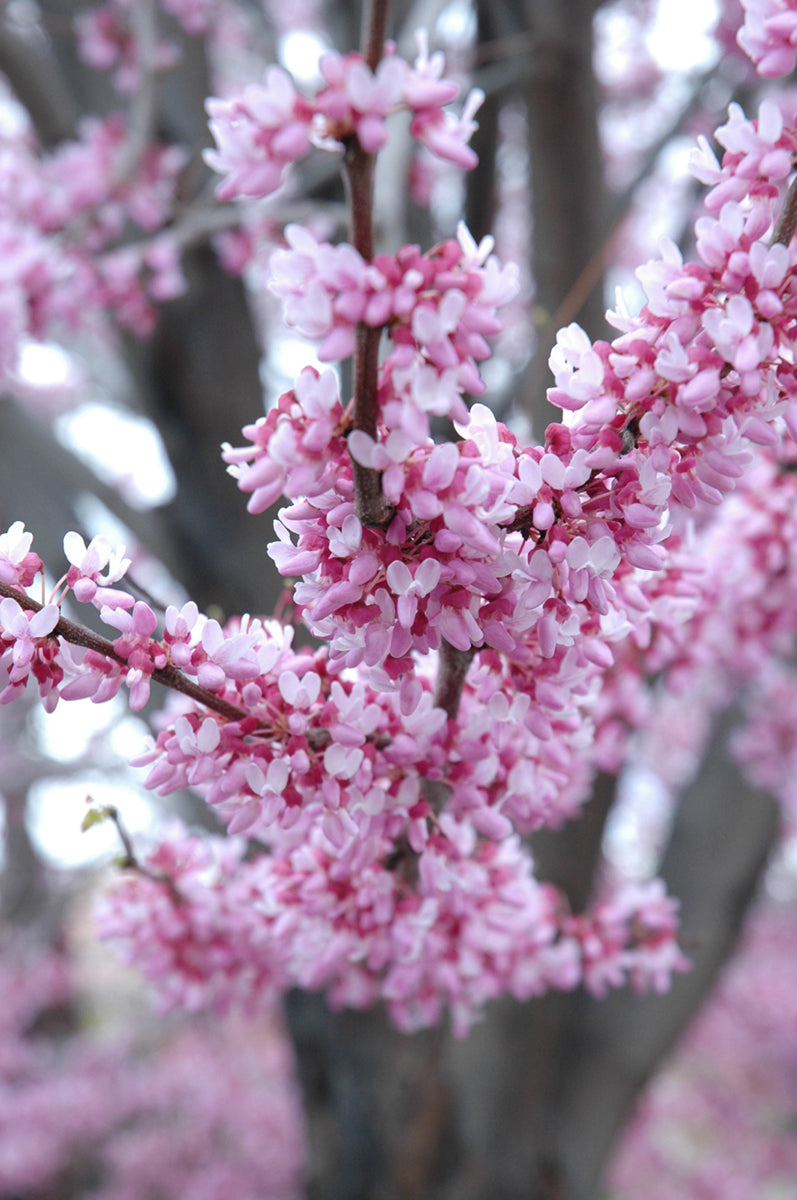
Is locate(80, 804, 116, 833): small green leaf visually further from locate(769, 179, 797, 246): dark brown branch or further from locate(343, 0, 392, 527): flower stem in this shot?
locate(769, 179, 797, 246): dark brown branch

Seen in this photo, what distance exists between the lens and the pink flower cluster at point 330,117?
0.54 meters

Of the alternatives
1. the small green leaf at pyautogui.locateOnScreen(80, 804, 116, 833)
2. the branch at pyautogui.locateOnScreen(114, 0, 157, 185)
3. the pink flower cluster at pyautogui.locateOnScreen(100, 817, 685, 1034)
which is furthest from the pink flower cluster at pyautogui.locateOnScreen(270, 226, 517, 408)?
the branch at pyautogui.locateOnScreen(114, 0, 157, 185)

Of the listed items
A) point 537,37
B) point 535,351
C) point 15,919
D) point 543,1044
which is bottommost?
point 15,919

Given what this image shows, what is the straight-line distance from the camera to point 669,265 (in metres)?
0.67

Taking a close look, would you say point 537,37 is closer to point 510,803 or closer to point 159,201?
point 159,201

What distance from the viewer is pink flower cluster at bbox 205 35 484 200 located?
54cm

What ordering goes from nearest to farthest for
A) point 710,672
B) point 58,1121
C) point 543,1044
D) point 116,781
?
point 543,1044, point 710,672, point 58,1121, point 116,781

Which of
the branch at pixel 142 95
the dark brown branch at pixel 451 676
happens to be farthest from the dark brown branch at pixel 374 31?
the branch at pixel 142 95

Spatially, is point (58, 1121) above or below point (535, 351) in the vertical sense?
below

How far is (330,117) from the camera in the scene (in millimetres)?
545

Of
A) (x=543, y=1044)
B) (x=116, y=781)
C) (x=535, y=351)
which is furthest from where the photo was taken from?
(x=116, y=781)

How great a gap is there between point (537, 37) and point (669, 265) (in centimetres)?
173

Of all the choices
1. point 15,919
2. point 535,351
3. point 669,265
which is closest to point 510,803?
point 669,265

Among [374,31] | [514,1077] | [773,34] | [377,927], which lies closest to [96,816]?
[377,927]
